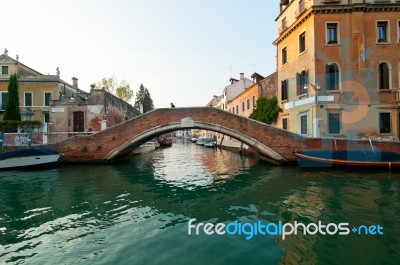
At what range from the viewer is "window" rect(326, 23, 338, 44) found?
14.9 m

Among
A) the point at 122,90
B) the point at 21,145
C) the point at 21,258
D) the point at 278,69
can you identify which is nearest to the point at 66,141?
the point at 21,145

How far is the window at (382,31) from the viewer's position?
14.8 metres

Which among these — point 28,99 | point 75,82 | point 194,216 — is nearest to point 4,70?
point 28,99

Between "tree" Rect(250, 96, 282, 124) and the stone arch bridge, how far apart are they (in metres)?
5.66

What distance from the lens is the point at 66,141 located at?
1490cm

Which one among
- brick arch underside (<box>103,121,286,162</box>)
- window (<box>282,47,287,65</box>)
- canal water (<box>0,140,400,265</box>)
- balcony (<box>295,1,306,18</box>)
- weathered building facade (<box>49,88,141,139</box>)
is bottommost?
canal water (<box>0,140,400,265</box>)

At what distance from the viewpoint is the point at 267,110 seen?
2003 cm

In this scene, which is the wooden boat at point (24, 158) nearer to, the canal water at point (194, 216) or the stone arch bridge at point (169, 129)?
the stone arch bridge at point (169, 129)

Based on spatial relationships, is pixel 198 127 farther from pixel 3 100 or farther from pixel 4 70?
pixel 4 70

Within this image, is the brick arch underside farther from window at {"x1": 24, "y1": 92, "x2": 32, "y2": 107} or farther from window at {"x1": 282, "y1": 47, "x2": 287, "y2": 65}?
window at {"x1": 24, "y1": 92, "x2": 32, "y2": 107}

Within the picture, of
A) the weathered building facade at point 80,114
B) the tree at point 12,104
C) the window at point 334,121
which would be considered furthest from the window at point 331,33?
the tree at point 12,104

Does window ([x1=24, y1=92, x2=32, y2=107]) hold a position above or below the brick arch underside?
above

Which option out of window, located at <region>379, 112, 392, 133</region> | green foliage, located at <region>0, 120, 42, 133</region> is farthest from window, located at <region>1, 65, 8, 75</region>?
window, located at <region>379, 112, 392, 133</region>

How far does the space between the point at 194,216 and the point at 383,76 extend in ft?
46.7
